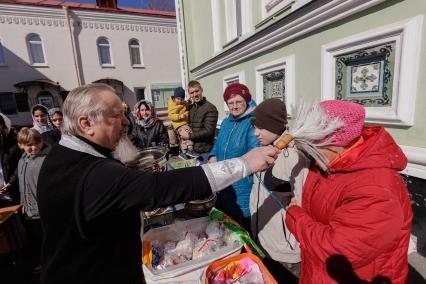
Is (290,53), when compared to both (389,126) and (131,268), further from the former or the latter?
(131,268)

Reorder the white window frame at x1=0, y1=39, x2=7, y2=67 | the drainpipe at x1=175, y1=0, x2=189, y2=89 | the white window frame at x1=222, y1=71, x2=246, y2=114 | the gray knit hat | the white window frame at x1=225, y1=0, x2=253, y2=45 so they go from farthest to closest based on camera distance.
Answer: the white window frame at x1=0, y1=39, x2=7, y2=67 → the drainpipe at x1=175, y1=0, x2=189, y2=89 → the white window frame at x1=225, y1=0, x2=253, y2=45 → the white window frame at x1=222, y1=71, x2=246, y2=114 → the gray knit hat

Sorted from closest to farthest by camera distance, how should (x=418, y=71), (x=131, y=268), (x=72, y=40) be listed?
(x=131, y=268) < (x=418, y=71) < (x=72, y=40)

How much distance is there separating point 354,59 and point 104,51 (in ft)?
63.1

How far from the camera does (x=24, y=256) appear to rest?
3.23 metres

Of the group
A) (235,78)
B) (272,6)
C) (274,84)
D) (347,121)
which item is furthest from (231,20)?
(347,121)

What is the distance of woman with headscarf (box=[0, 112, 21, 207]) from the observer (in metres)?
3.29

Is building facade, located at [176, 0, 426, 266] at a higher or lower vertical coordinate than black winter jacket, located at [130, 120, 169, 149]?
higher

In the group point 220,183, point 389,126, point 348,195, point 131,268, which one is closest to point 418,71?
point 389,126

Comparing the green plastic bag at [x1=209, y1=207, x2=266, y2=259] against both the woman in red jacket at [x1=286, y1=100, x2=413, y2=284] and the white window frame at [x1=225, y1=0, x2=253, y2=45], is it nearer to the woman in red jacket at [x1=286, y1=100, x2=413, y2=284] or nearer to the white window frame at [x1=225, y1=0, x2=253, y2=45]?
the woman in red jacket at [x1=286, y1=100, x2=413, y2=284]

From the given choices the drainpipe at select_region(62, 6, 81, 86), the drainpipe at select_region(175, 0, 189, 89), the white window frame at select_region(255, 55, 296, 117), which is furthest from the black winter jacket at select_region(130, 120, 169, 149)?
the drainpipe at select_region(62, 6, 81, 86)

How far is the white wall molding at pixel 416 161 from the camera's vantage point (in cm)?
200

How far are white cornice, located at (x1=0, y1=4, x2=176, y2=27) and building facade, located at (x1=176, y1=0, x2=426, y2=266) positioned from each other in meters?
16.6

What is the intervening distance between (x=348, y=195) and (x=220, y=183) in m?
0.59

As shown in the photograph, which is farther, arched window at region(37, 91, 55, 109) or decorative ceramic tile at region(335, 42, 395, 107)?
arched window at region(37, 91, 55, 109)
